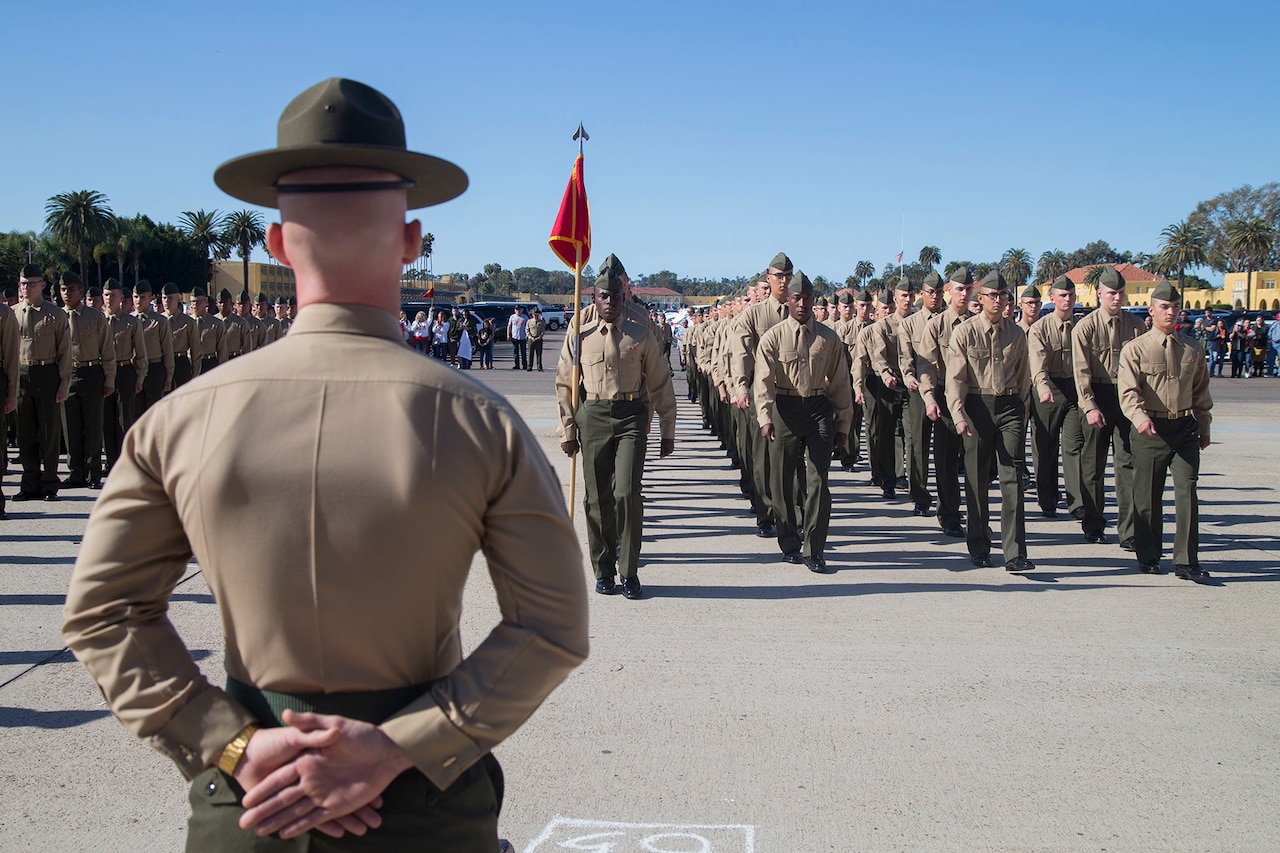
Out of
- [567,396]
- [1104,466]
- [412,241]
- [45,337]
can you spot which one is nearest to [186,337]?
[45,337]

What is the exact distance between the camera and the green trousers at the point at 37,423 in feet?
34.8

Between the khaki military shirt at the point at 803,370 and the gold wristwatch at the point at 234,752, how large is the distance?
7.00 meters

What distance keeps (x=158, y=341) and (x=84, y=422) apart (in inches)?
69.3

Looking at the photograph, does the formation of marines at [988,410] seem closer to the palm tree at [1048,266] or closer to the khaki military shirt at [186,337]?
the khaki military shirt at [186,337]

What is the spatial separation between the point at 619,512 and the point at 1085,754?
3.78 metres

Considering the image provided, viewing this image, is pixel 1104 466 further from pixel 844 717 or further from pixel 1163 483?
pixel 844 717

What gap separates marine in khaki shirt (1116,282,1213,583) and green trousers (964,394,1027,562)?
34.2 inches

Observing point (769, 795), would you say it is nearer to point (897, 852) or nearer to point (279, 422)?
point (897, 852)

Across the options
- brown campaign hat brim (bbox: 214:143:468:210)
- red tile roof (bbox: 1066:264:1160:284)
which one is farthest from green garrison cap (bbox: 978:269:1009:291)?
red tile roof (bbox: 1066:264:1160:284)

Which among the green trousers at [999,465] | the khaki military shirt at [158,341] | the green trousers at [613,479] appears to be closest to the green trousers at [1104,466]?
the green trousers at [999,465]

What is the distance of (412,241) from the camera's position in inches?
80.9

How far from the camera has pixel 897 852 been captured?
3730 mm

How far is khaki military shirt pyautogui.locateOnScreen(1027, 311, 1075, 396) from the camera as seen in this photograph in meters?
10.7

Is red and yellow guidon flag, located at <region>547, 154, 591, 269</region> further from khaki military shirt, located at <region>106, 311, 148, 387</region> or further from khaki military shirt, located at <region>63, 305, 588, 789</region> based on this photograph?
khaki military shirt, located at <region>63, 305, 588, 789</region>
